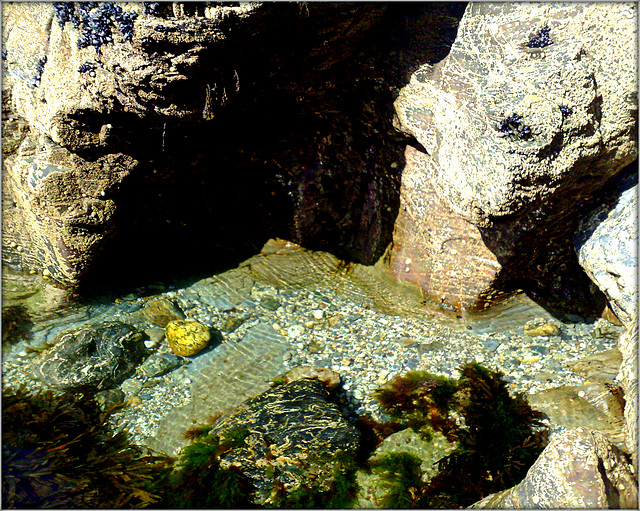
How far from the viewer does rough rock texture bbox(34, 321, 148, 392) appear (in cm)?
416

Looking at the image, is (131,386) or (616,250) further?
(131,386)

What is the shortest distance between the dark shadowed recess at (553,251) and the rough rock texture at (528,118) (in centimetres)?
1

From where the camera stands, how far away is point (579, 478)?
8.98 ft

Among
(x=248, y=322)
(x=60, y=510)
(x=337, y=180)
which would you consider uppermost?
(x=337, y=180)

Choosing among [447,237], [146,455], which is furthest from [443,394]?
[146,455]

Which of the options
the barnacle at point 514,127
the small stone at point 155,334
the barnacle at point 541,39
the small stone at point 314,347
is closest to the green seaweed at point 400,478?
the small stone at point 314,347

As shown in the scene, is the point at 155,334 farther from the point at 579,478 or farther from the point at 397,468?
the point at 579,478

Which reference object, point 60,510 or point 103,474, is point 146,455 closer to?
point 103,474

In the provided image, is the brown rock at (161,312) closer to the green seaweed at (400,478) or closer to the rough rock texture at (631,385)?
the green seaweed at (400,478)

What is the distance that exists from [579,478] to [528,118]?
2299 millimetres

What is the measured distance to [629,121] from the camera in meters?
3.55

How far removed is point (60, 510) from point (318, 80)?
3.78m

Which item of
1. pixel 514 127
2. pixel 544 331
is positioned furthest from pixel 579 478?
pixel 514 127

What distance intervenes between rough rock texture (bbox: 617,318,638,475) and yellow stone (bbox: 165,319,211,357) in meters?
3.27
